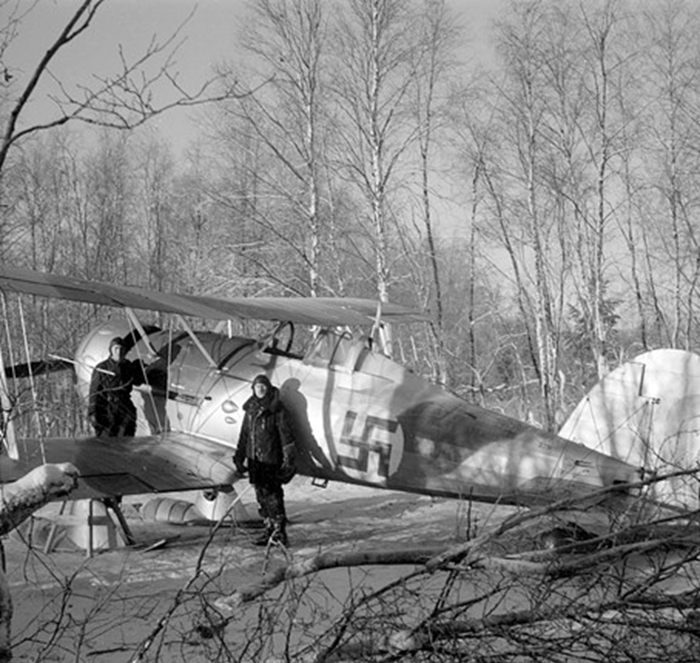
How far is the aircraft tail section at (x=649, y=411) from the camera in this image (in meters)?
6.74

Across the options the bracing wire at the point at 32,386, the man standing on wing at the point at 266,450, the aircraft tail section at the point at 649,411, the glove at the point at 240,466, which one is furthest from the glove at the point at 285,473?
the aircraft tail section at the point at 649,411

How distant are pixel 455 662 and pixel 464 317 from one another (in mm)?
30349

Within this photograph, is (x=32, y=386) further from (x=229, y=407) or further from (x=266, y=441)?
(x=229, y=407)

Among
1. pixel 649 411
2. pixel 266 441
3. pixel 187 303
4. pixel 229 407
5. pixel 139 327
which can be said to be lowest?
pixel 266 441

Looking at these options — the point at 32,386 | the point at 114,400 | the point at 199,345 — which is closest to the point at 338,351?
the point at 199,345

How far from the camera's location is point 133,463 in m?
7.98

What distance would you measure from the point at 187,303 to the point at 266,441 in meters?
1.51

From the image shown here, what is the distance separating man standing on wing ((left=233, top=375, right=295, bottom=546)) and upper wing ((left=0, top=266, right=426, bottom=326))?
93 cm

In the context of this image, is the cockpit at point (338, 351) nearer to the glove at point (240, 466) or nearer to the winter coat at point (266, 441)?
the winter coat at point (266, 441)

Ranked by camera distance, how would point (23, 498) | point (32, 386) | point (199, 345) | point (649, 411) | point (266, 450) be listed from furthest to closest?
point (199, 345) < point (266, 450) < point (649, 411) < point (32, 386) < point (23, 498)

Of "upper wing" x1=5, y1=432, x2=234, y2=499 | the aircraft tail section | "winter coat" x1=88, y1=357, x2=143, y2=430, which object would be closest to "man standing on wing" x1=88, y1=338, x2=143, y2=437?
"winter coat" x1=88, y1=357, x2=143, y2=430

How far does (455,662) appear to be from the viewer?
2.59 m

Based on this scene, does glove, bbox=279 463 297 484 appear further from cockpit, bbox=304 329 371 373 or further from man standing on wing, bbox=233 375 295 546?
cockpit, bbox=304 329 371 373

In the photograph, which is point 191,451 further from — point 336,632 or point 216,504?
point 336,632
